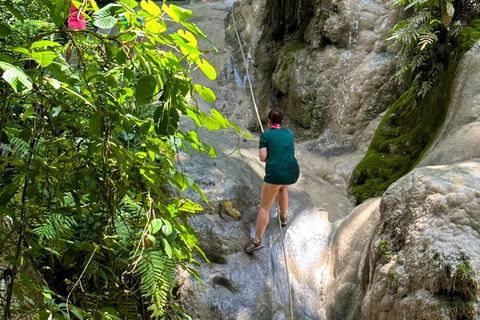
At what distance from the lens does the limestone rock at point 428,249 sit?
3.30 meters

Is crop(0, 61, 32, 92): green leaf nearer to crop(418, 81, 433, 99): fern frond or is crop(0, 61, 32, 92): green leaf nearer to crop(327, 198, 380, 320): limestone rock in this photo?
crop(327, 198, 380, 320): limestone rock

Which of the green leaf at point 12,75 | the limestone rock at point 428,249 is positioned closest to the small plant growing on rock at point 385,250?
the limestone rock at point 428,249

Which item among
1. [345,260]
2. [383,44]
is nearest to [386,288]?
[345,260]

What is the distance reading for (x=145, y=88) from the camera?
1628mm

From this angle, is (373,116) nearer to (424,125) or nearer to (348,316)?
(424,125)

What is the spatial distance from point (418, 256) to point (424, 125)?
302 centimetres

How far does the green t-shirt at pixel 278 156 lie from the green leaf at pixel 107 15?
3788 millimetres

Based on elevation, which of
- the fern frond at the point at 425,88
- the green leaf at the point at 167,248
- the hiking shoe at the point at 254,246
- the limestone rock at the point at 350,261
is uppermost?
the green leaf at the point at 167,248

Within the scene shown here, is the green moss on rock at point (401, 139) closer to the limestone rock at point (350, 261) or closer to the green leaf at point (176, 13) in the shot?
the limestone rock at point (350, 261)

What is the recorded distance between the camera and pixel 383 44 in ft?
28.3

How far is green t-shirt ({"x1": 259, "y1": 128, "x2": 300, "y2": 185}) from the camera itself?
5.34 meters

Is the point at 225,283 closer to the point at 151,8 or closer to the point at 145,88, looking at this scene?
the point at 145,88

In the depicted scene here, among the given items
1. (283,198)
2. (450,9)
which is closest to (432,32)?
(450,9)

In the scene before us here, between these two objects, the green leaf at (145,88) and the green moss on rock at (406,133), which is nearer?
the green leaf at (145,88)
